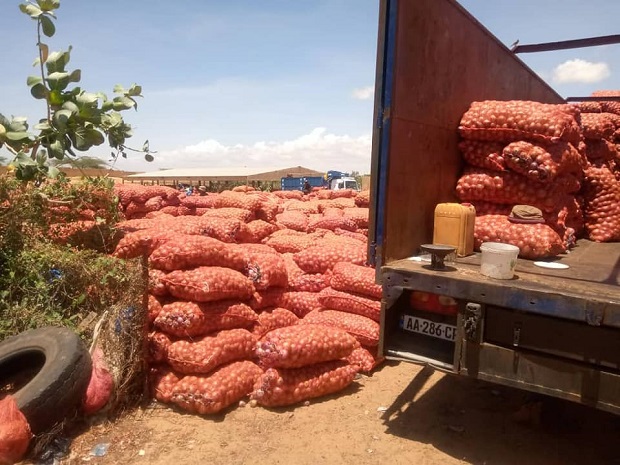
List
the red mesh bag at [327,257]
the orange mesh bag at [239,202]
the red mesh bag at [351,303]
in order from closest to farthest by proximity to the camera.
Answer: the red mesh bag at [351,303] → the red mesh bag at [327,257] → the orange mesh bag at [239,202]

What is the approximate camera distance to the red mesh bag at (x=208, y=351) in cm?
365

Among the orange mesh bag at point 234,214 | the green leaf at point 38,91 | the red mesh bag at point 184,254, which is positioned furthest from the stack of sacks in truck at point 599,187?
the green leaf at point 38,91

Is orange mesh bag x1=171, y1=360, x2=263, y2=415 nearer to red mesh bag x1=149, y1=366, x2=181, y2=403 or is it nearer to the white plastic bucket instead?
red mesh bag x1=149, y1=366, x2=181, y2=403

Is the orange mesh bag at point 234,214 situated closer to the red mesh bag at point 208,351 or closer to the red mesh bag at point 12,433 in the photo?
the red mesh bag at point 208,351

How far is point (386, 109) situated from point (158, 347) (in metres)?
2.59

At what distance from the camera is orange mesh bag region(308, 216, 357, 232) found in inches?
322

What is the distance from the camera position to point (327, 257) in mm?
5078

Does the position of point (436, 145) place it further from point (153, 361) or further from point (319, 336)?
point (153, 361)

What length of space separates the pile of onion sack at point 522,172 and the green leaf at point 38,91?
14.2 ft

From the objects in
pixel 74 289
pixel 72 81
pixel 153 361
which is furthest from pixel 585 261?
pixel 72 81

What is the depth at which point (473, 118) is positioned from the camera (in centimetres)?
383

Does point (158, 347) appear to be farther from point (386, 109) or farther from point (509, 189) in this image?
point (509, 189)

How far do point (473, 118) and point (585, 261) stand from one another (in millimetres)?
1412

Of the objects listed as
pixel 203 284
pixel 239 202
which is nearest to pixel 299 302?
pixel 203 284
